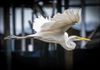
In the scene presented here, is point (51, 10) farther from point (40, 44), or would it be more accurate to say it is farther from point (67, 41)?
point (67, 41)

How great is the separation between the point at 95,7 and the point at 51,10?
1.48ft

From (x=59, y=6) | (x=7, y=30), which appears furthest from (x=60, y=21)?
(x=7, y=30)

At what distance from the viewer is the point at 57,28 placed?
7.30 feet

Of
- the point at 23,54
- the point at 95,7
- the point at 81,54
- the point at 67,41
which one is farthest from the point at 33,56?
the point at 67,41

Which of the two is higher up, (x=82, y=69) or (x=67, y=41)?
(x=67, y=41)

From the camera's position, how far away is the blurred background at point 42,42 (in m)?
4.55

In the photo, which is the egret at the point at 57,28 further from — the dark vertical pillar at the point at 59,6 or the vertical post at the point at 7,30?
the vertical post at the point at 7,30

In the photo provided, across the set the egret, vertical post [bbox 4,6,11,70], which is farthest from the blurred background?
the egret

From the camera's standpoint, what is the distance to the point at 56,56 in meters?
4.77

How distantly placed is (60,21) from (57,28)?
0.46ft

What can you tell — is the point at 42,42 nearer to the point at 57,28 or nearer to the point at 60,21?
the point at 57,28

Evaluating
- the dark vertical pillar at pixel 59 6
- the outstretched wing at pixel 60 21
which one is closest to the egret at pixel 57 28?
the outstretched wing at pixel 60 21

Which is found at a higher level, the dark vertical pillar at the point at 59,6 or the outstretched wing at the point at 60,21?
the dark vertical pillar at the point at 59,6

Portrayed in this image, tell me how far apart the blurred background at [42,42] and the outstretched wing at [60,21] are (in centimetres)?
224
